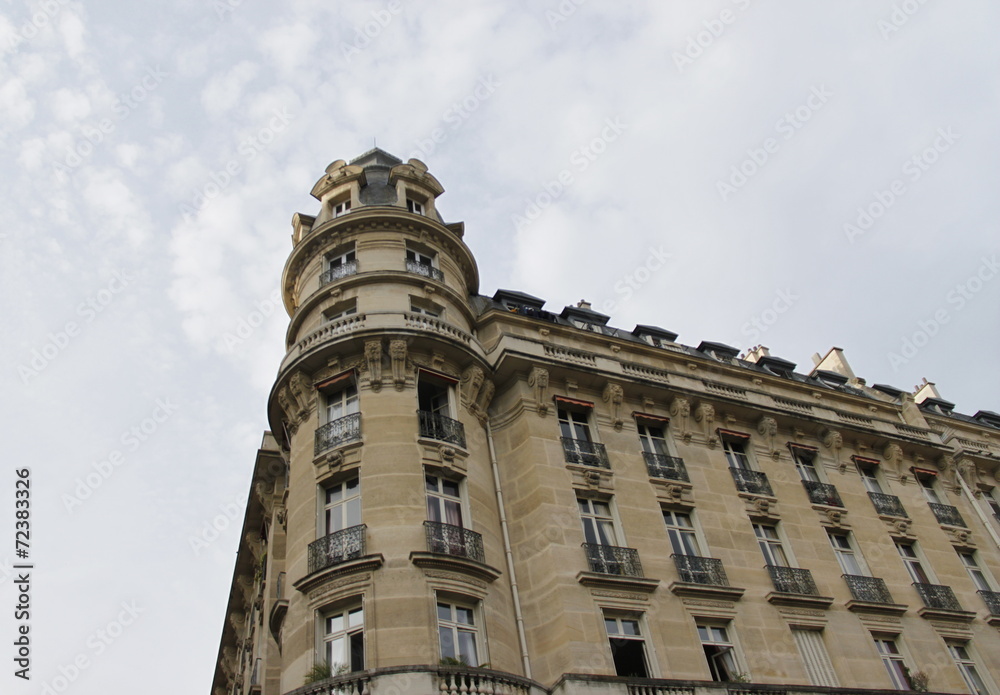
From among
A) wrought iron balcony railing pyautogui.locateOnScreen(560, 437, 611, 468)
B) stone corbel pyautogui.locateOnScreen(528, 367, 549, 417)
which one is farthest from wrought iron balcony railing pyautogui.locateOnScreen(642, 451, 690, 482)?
stone corbel pyautogui.locateOnScreen(528, 367, 549, 417)

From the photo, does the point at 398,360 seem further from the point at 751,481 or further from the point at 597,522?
the point at 751,481

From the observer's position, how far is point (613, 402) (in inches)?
936

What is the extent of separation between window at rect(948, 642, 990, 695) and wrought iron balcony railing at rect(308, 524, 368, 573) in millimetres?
16024

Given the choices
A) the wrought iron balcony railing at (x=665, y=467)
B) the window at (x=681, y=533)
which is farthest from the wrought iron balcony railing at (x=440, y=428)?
the window at (x=681, y=533)

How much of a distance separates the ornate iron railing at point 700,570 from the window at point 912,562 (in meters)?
7.00

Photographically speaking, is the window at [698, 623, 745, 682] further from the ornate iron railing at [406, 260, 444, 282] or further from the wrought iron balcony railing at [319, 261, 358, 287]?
the wrought iron balcony railing at [319, 261, 358, 287]

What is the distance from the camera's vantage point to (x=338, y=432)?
20.1 meters

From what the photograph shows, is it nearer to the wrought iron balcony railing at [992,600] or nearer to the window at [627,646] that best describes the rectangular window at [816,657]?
the window at [627,646]

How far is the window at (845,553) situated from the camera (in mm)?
23359

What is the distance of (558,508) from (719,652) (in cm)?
488

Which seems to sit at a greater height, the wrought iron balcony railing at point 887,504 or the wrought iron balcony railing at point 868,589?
the wrought iron balcony railing at point 887,504

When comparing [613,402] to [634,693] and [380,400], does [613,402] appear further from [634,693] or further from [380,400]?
[634,693]

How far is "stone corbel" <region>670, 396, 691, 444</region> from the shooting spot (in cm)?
2445

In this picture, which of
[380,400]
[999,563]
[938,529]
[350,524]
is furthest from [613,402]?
[999,563]
